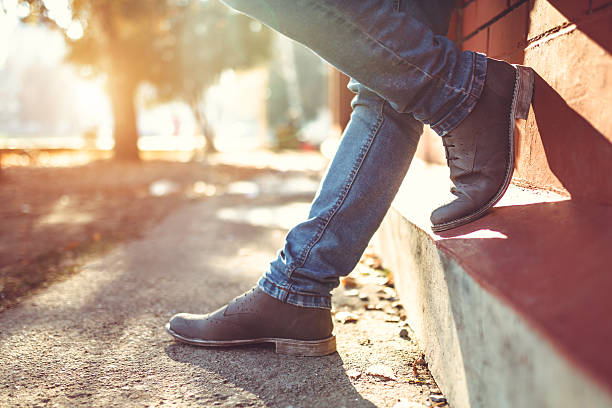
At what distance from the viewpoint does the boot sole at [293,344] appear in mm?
1509

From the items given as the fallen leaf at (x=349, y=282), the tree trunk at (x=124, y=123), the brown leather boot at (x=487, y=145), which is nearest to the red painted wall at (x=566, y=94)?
the brown leather boot at (x=487, y=145)

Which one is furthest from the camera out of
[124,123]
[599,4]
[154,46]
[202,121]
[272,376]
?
[202,121]

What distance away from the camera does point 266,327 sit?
151 centimetres

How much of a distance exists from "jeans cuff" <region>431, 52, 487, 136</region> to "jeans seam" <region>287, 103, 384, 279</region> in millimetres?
208

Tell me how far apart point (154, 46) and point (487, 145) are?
15.7 metres

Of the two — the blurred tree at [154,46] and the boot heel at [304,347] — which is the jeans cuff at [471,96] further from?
the blurred tree at [154,46]

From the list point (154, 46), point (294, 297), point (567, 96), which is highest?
point (154, 46)

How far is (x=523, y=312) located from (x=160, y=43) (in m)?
17.9

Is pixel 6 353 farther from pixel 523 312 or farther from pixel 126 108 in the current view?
pixel 126 108

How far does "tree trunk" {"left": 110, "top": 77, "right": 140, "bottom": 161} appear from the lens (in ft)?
37.3

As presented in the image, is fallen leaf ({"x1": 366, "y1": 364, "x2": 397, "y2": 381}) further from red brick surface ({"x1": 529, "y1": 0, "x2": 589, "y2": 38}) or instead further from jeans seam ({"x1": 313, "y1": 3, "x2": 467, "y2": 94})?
red brick surface ({"x1": 529, "y1": 0, "x2": 589, "y2": 38})

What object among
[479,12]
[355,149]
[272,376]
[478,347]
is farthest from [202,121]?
[478,347]

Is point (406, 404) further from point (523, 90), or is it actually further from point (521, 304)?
point (523, 90)

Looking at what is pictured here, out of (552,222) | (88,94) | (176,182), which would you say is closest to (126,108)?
(176,182)
